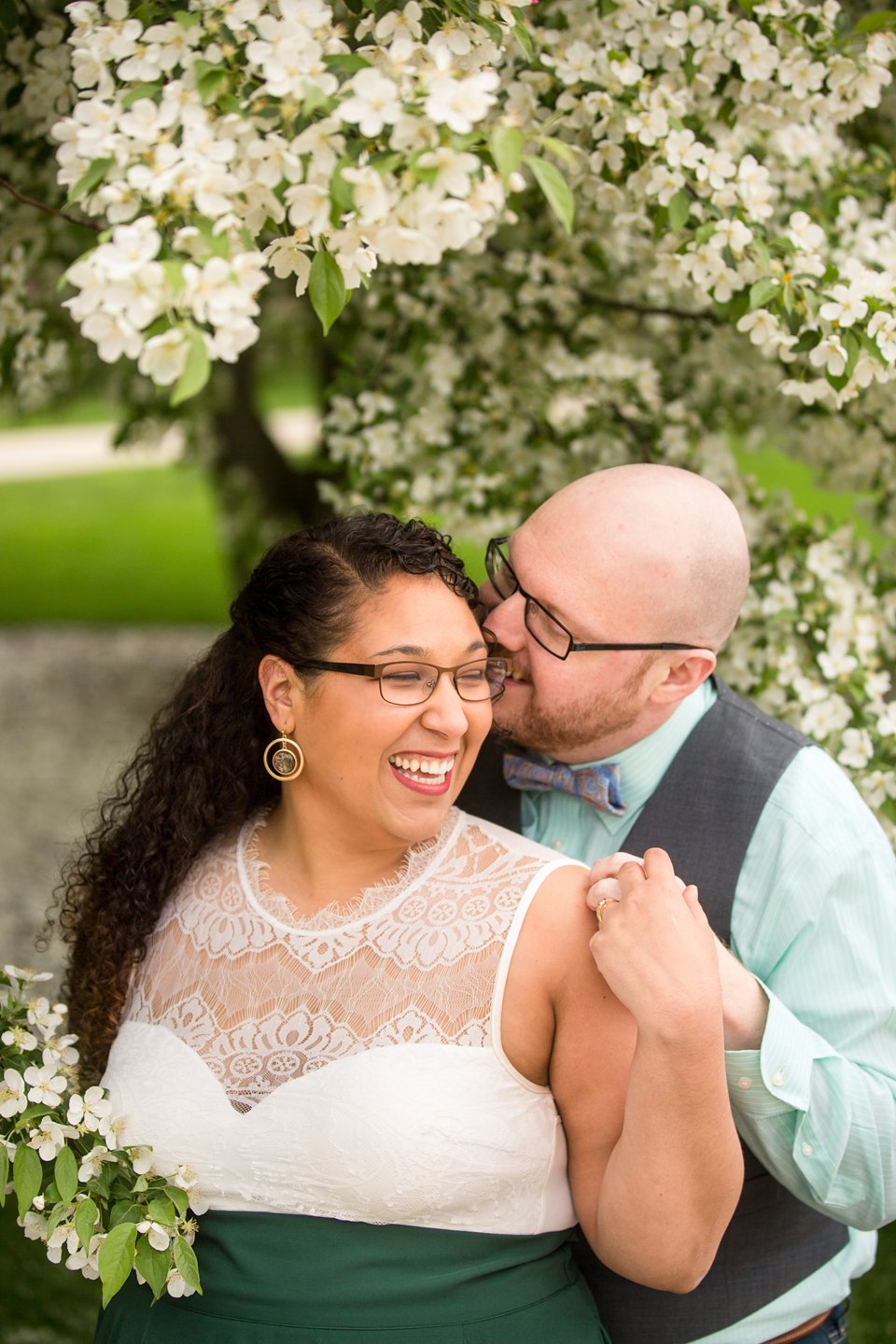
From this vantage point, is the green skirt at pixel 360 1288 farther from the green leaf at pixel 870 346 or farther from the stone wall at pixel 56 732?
the stone wall at pixel 56 732

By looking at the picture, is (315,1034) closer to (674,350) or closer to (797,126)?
(797,126)

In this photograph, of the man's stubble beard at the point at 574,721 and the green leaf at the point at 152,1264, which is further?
the man's stubble beard at the point at 574,721

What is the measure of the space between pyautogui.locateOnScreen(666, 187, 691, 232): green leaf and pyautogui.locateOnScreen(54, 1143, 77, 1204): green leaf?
212 centimetres

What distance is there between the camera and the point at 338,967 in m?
2.32

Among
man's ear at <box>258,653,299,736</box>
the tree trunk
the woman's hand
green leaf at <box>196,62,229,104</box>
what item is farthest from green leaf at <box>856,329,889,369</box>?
the tree trunk

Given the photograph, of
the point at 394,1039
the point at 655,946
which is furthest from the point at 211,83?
the point at 394,1039

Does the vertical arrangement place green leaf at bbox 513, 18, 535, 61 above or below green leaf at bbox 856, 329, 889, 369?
above

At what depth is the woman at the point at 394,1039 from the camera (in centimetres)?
211

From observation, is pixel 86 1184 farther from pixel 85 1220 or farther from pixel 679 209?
pixel 679 209

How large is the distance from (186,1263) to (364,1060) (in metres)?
0.41

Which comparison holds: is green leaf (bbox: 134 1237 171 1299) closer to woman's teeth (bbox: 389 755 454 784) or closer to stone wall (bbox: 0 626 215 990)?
woman's teeth (bbox: 389 755 454 784)

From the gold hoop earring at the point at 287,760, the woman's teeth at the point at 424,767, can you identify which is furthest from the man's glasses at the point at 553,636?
the gold hoop earring at the point at 287,760

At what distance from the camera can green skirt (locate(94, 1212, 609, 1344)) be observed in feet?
7.06

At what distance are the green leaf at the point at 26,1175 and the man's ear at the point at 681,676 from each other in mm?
1411
